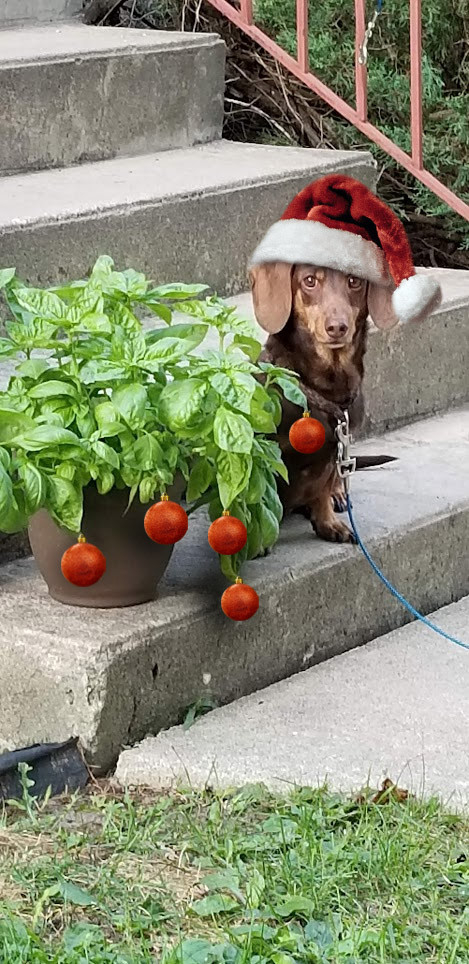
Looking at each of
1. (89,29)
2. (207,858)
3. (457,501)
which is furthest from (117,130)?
(207,858)

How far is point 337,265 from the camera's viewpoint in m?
2.59

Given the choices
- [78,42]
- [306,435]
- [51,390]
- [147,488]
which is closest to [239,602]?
[147,488]

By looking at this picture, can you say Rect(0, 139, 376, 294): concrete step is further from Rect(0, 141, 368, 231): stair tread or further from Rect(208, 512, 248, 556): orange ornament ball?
Rect(208, 512, 248, 556): orange ornament ball

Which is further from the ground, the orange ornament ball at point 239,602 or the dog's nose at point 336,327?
the dog's nose at point 336,327

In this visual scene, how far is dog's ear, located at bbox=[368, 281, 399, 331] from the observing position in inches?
105

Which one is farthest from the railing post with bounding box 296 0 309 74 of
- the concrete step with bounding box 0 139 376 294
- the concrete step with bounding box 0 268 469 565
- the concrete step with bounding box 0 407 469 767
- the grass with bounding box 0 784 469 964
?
the grass with bounding box 0 784 469 964

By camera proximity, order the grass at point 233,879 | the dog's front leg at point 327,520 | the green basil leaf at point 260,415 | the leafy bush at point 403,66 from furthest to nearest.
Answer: the leafy bush at point 403,66, the dog's front leg at point 327,520, the green basil leaf at point 260,415, the grass at point 233,879

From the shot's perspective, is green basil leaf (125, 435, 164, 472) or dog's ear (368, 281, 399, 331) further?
dog's ear (368, 281, 399, 331)

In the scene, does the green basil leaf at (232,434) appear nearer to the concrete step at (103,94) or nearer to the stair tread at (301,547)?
the stair tread at (301,547)

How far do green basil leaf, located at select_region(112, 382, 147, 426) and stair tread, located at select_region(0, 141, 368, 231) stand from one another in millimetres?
1006

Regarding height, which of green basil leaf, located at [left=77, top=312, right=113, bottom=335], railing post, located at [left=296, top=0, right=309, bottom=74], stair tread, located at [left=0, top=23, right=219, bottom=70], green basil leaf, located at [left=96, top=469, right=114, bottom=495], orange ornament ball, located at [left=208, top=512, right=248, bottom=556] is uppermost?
railing post, located at [left=296, top=0, right=309, bottom=74]

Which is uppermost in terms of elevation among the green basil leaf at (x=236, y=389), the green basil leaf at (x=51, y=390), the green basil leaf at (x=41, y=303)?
the green basil leaf at (x=41, y=303)

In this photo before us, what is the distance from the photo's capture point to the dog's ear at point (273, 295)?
264cm

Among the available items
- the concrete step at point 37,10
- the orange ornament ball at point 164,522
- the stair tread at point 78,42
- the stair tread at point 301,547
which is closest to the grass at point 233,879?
the stair tread at point 301,547
